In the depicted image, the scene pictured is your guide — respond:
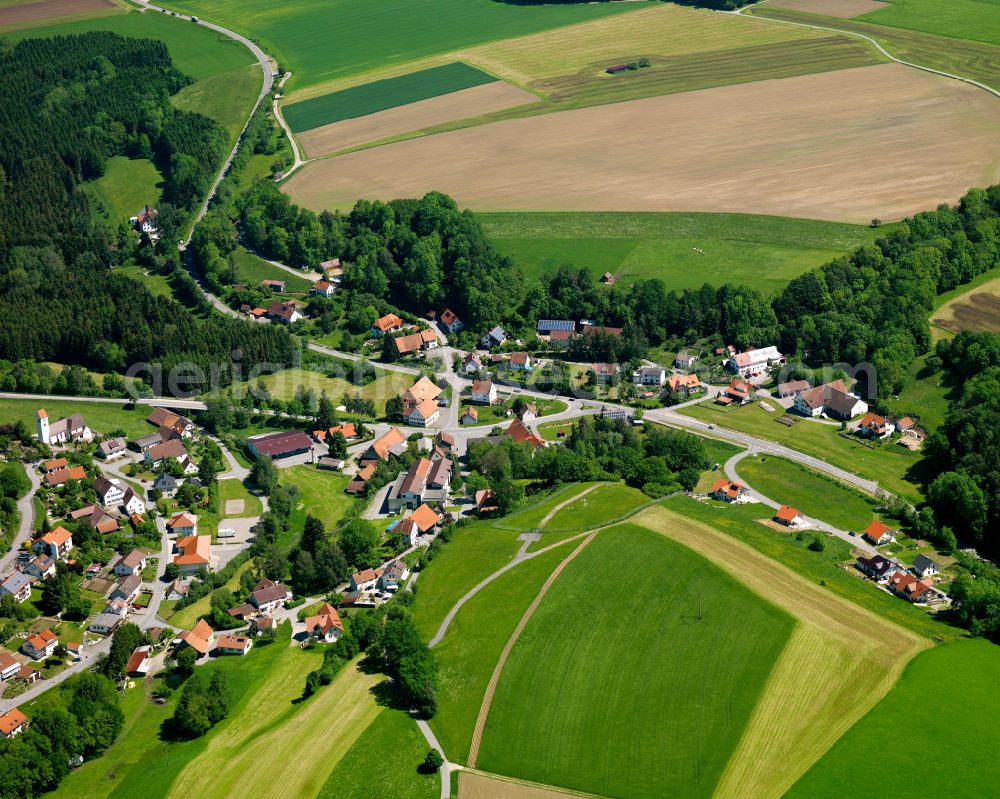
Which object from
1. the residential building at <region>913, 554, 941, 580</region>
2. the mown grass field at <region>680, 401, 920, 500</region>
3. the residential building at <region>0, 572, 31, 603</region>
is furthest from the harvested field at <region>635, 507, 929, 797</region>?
the residential building at <region>0, 572, 31, 603</region>

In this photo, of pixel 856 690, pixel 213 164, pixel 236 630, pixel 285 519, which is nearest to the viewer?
pixel 856 690

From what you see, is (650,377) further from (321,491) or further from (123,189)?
(123,189)

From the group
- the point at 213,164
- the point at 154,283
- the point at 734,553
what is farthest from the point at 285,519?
the point at 213,164

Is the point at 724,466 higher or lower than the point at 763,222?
lower

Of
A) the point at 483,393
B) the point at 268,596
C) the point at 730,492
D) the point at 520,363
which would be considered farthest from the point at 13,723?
the point at 520,363

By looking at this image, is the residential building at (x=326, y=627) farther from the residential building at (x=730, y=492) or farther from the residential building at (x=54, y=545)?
the residential building at (x=730, y=492)

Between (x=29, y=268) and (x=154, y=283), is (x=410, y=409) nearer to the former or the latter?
(x=154, y=283)

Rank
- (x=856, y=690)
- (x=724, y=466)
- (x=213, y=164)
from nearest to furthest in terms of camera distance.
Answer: (x=856, y=690)
(x=724, y=466)
(x=213, y=164)
